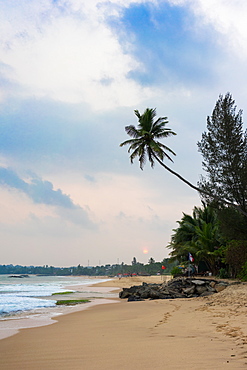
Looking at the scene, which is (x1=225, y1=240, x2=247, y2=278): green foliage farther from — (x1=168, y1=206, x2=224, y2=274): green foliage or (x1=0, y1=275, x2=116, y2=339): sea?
(x1=0, y1=275, x2=116, y2=339): sea

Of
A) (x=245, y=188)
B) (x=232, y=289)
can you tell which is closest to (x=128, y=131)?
(x=245, y=188)

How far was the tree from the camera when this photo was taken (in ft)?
91.9

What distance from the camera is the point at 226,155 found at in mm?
28594

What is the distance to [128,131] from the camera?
28.6 m

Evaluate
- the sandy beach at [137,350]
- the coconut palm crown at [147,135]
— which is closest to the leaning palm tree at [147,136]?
the coconut palm crown at [147,135]

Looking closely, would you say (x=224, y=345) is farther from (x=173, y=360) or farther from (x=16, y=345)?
(x=16, y=345)

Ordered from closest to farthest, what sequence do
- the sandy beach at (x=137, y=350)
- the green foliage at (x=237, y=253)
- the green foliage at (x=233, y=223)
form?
the sandy beach at (x=137, y=350) < the green foliage at (x=237, y=253) < the green foliage at (x=233, y=223)

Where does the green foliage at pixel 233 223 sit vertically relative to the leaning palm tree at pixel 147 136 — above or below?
below

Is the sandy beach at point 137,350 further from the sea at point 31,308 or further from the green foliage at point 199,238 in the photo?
the green foliage at point 199,238

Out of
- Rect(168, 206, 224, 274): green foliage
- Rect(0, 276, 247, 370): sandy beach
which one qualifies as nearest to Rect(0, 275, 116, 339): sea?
Rect(0, 276, 247, 370): sandy beach

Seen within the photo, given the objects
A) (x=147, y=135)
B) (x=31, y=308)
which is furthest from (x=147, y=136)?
(x=31, y=308)

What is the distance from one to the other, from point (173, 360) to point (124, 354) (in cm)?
107

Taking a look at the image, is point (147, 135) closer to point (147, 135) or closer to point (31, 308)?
point (147, 135)

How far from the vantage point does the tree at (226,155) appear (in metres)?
28.0
